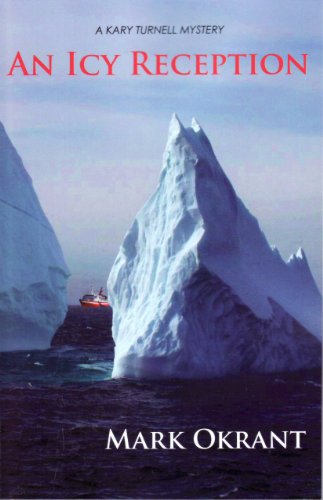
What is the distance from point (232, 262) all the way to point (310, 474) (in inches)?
210

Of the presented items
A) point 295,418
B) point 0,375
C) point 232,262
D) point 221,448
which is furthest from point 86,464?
point 0,375

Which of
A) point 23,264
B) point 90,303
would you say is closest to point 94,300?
point 90,303

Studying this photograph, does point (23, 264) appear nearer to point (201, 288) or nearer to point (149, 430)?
point (201, 288)

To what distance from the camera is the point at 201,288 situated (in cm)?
1460

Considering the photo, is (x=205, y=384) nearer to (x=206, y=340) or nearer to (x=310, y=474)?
(x=206, y=340)

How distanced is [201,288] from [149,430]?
11.2 feet

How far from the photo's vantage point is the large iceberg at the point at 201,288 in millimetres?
14509

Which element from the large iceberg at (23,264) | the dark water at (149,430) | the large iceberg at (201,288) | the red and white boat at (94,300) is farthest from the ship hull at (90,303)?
the large iceberg at (201,288)

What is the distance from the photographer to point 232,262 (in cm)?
1499

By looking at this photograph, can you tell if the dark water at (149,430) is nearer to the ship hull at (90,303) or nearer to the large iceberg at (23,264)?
the large iceberg at (23,264)

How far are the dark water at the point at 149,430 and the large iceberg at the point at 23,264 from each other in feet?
10.8

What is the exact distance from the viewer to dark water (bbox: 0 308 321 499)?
32.7 feet

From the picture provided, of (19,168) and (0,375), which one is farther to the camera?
(19,168)

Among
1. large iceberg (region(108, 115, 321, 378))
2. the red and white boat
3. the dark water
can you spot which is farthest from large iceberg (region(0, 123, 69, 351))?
the red and white boat
